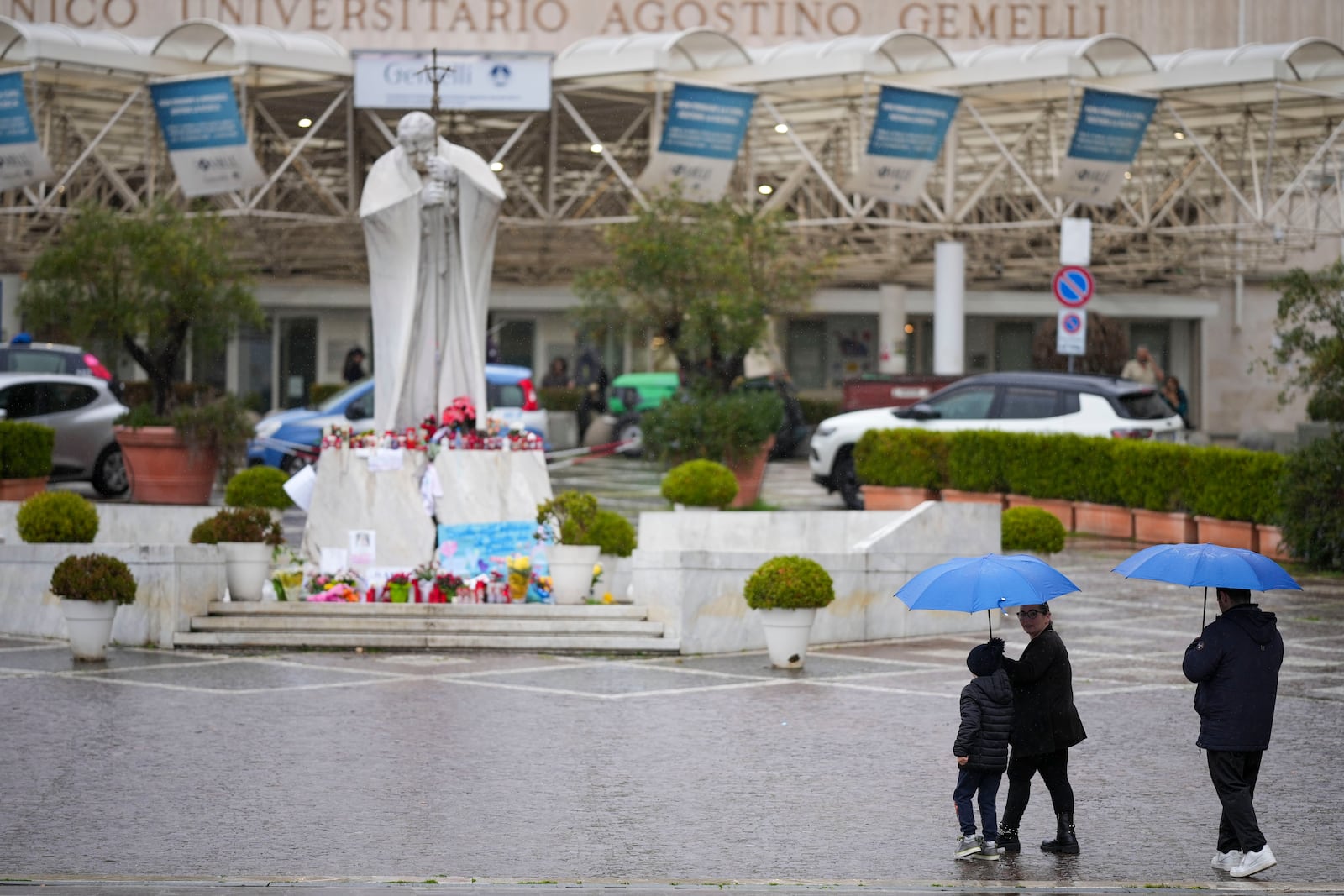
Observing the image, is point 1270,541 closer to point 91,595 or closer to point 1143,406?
point 1143,406

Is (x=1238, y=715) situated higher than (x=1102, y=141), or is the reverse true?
(x=1102, y=141)

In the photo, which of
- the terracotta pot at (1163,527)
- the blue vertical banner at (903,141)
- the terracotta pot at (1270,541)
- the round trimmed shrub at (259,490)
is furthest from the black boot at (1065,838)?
the blue vertical banner at (903,141)

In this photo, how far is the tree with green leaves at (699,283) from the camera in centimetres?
2462

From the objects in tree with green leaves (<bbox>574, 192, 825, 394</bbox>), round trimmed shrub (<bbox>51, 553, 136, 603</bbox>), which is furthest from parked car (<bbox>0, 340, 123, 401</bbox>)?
round trimmed shrub (<bbox>51, 553, 136, 603</bbox>)

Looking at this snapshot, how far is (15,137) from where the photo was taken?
28.4 meters

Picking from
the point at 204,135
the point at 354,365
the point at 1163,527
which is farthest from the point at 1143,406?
the point at 354,365

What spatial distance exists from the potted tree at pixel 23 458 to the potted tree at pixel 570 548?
8.71 meters

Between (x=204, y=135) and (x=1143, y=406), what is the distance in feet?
51.2

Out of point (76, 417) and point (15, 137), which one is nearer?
point (76, 417)

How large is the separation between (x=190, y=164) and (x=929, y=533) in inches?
747

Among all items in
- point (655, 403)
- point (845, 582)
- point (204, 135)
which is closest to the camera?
point (845, 582)

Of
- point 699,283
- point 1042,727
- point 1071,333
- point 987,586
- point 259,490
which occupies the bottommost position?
point 1042,727

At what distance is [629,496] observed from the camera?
24.1 metres

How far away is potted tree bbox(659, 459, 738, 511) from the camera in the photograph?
1888 cm
